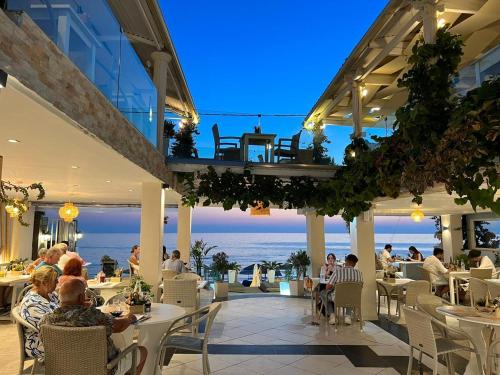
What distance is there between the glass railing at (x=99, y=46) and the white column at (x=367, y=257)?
4675 mm

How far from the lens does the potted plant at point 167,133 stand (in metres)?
7.77

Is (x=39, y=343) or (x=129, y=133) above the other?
(x=129, y=133)

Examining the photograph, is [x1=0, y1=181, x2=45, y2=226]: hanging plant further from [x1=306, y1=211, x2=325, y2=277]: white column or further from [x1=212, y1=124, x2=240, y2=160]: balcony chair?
[x1=306, y1=211, x2=325, y2=277]: white column

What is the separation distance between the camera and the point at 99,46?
3.88m

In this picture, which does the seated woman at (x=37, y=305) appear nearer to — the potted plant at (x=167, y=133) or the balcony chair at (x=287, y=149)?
the potted plant at (x=167, y=133)

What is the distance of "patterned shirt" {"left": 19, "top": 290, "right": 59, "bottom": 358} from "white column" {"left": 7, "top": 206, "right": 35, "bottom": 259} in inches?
393

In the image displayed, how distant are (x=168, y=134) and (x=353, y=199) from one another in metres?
3.96

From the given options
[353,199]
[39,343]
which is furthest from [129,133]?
[353,199]

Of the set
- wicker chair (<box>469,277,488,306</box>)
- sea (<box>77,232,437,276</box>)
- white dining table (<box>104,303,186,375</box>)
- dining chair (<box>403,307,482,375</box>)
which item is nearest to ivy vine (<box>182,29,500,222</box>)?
dining chair (<box>403,307,482,375</box>)

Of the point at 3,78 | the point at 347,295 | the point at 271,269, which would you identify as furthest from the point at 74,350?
the point at 271,269

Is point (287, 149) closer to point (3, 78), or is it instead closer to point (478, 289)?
point (478, 289)

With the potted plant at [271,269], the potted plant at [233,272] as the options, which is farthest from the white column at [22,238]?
the potted plant at [271,269]

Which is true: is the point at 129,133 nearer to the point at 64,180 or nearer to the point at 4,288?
the point at 64,180

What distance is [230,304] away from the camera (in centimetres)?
935
